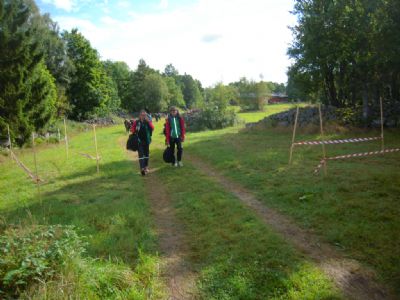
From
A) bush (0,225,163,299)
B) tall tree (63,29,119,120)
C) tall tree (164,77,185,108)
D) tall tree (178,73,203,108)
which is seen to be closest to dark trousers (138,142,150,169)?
bush (0,225,163,299)

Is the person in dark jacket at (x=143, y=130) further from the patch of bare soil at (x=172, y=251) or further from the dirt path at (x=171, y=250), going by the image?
the patch of bare soil at (x=172, y=251)

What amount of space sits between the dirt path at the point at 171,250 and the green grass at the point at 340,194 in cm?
223

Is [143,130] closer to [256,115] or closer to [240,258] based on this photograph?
[240,258]

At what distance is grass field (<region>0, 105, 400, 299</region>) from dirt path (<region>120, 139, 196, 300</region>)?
0.46 ft

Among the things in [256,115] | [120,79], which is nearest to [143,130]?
[256,115]

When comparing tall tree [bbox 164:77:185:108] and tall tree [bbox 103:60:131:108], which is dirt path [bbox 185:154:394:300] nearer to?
tall tree [bbox 103:60:131:108]

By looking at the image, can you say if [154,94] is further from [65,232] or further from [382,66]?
[65,232]

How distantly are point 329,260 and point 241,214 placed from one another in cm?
221

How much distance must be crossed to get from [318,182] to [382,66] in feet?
40.9

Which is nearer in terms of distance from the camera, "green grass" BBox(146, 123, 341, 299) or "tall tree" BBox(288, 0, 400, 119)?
"green grass" BBox(146, 123, 341, 299)

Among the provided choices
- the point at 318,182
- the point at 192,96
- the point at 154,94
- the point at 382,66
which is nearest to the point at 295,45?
the point at 382,66

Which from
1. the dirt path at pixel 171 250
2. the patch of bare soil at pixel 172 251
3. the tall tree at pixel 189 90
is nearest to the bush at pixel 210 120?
the dirt path at pixel 171 250

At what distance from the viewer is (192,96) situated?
10700 cm

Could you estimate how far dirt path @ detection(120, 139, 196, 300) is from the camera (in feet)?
14.2
